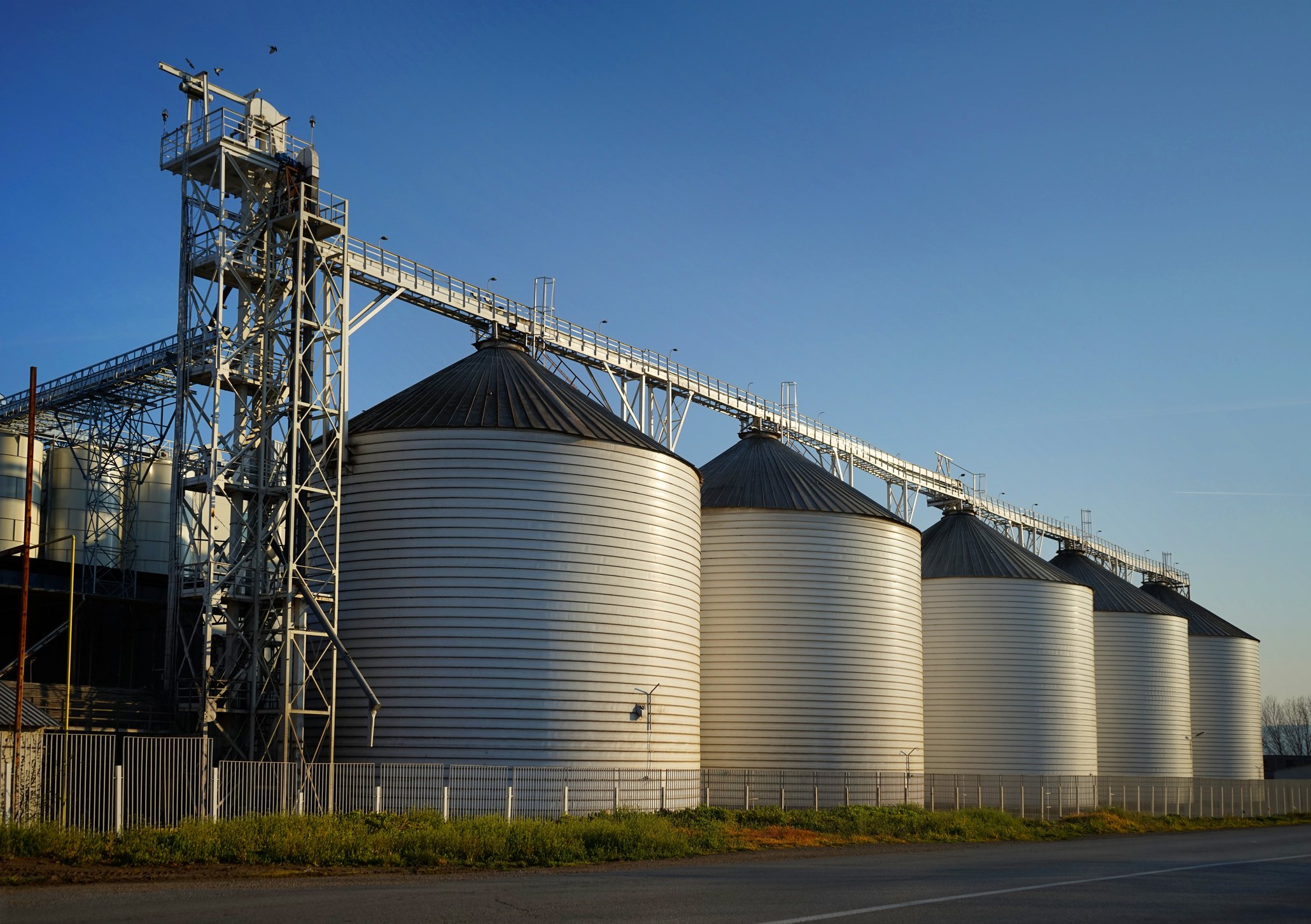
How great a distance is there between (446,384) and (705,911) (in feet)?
84.4

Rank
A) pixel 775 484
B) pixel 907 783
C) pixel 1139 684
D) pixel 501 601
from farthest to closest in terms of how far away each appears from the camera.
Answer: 1. pixel 1139 684
2. pixel 775 484
3. pixel 907 783
4. pixel 501 601

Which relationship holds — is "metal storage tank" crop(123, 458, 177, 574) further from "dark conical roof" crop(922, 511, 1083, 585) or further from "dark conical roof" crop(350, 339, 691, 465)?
"dark conical roof" crop(922, 511, 1083, 585)

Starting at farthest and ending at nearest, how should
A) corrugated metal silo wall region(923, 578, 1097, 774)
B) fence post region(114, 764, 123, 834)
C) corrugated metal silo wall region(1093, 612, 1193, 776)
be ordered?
1. corrugated metal silo wall region(1093, 612, 1193, 776)
2. corrugated metal silo wall region(923, 578, 1097, 774)
3. fence post region(114, 764, 123, 834)

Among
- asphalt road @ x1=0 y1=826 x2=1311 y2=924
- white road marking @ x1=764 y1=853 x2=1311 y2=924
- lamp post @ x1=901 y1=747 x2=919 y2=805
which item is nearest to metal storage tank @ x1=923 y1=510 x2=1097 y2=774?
lamp post @ x1=901 y1=747 x2=919 y2=805

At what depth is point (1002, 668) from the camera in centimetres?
6022

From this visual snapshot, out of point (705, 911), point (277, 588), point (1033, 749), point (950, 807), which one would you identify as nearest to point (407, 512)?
point (277, 588)

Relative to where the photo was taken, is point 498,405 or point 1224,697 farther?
point 1224,697

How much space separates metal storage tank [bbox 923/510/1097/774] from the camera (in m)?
59.3

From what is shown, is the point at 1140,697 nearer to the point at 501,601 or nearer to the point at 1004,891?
the point at 501,601

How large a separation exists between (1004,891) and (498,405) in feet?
72.6

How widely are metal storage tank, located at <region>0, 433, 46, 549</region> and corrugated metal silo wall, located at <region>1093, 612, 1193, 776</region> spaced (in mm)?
54348

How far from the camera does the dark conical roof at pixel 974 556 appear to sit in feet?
204

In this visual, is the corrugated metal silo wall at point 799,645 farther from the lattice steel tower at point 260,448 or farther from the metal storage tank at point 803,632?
the lattice steel tower at point 260,448

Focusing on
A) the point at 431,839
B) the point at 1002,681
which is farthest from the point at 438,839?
the point at 1002,681
